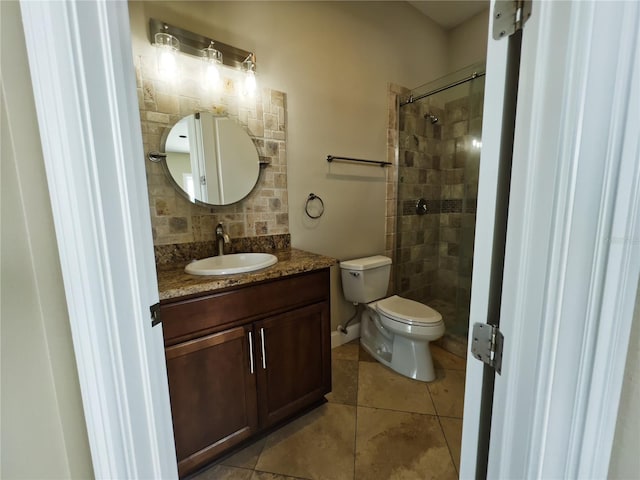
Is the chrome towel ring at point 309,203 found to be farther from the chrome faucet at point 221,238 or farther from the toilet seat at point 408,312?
the toilet seat at point 408,312

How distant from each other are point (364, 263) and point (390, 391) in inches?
33.9

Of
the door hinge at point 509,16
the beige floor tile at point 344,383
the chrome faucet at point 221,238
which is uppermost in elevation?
the door hinge at point 509,16

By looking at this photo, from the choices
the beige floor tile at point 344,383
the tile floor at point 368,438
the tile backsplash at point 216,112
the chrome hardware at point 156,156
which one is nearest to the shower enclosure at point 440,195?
the tile floor at point 368,438

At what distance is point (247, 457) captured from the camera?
134cm

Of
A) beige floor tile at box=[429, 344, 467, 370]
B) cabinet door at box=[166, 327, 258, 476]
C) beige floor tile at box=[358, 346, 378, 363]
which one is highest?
cabinet door at box=[166, 327, 258, 476]

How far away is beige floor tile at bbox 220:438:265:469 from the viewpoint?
4.28ft

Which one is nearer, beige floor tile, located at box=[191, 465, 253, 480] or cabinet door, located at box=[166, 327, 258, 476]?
cabinet door, located at box=[166, 327, 258, 476]

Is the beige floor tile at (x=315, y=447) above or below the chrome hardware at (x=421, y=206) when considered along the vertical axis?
below

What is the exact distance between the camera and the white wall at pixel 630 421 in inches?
17.3

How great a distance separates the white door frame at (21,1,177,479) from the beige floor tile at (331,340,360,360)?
5.40 ft

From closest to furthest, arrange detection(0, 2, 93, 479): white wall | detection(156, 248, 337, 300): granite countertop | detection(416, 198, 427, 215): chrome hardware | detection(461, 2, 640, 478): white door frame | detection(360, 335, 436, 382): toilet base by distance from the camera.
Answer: detection(461, 2, 640, 478): white door frame, detection(0, 2, 93, 479): white wall, detection(156, 248, 337, 300): granite countertop, detection(360, 335, 436, 382): toilet base, detection(416, 198, 427, 215): chrome hardware

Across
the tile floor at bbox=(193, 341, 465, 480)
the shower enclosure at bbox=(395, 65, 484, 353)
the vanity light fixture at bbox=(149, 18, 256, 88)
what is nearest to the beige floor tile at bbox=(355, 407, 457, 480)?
the tile floor at bbox=(193, 341, 465, 480)

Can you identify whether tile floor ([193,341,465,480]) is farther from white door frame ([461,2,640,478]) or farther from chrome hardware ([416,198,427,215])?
chrome hardware ([416,198,427,215])

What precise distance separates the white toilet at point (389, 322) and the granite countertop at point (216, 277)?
67cm
